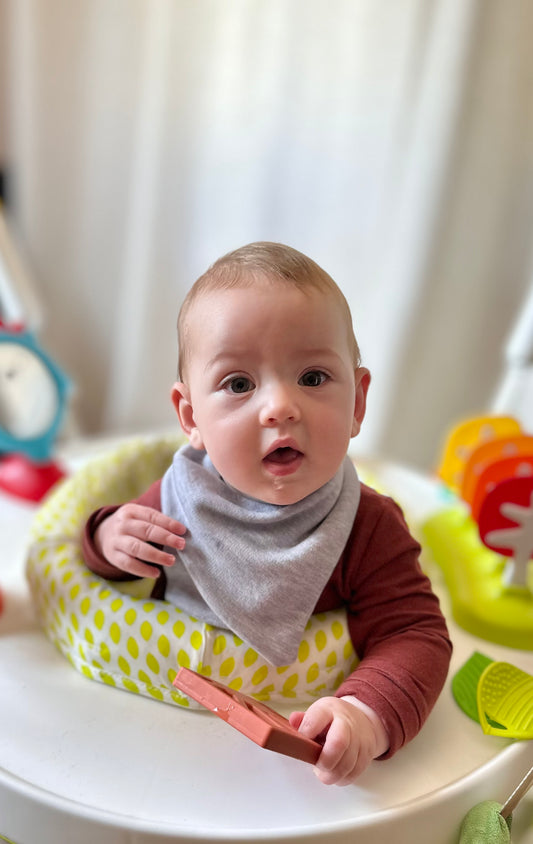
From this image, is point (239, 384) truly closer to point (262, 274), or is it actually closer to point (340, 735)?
point (262, 274)

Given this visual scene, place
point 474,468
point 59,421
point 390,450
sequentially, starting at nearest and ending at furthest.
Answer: point 474,468
point 59,421
point 390,450

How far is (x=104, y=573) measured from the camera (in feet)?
2.04

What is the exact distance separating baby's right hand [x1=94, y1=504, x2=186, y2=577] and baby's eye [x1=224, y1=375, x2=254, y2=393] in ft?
0.36

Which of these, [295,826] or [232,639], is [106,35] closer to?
[232,639]

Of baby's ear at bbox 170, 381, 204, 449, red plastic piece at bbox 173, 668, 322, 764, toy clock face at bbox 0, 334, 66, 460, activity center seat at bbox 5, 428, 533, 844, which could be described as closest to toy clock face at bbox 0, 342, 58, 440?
toy clock face at bbox 0, 334, 66, 460

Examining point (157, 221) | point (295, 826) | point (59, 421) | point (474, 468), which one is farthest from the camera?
point (157, 221)

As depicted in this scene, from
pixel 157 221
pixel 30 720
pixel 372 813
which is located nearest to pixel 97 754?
pixel 30 720

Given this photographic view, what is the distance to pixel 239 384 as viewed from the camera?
0.50m

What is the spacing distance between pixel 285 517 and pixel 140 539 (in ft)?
0.33

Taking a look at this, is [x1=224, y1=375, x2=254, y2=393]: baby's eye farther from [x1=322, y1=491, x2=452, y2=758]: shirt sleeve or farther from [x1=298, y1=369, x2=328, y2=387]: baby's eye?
[x1=322, y1=491, x2=452, y2=758]: shirt sleeve

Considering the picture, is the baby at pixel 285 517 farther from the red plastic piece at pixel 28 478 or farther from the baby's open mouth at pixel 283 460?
the red plastic piece at pixel 28 478

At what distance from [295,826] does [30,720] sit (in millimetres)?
197

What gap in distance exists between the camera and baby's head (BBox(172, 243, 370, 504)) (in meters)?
0.49

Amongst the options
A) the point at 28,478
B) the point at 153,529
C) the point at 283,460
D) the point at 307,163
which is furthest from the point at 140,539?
the point at 307,163
